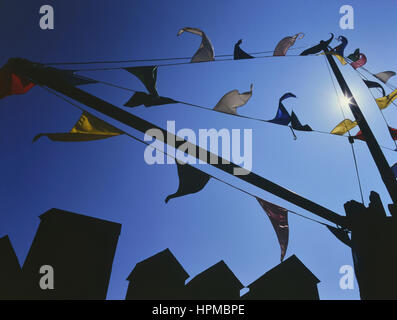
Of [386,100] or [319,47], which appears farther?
[319,47]

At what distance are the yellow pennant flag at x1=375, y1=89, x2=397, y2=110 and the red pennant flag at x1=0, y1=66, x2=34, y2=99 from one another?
883 cm

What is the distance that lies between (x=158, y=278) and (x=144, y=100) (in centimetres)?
524

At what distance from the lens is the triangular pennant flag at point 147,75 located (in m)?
4.88

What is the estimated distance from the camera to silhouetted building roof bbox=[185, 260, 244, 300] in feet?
21.9

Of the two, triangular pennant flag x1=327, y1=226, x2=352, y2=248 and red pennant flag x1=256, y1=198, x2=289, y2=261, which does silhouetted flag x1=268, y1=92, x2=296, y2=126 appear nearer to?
red pennant flag x1=256, y1=198, x2=289, y2=261

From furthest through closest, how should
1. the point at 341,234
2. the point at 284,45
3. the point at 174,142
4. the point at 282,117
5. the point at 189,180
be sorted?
1. the point at 284,45
2. the point at 282,117
3. the point at 341,234
4. the point at 189,180
5. the point at 174,142

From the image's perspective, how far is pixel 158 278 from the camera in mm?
6918

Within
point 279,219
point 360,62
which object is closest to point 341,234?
point 279,219

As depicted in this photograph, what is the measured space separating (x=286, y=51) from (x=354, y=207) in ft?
14.0

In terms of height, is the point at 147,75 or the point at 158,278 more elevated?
the point at 147,75

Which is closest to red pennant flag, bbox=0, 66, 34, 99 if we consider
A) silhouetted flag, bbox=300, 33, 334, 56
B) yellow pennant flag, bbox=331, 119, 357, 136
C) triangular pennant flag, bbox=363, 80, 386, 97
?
silhouetted flag, bbox=300, 33, 334, 56

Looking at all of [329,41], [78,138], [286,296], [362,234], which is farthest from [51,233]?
[329,41]

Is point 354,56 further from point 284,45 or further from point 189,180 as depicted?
point 189,180

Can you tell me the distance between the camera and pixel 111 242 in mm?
7543
